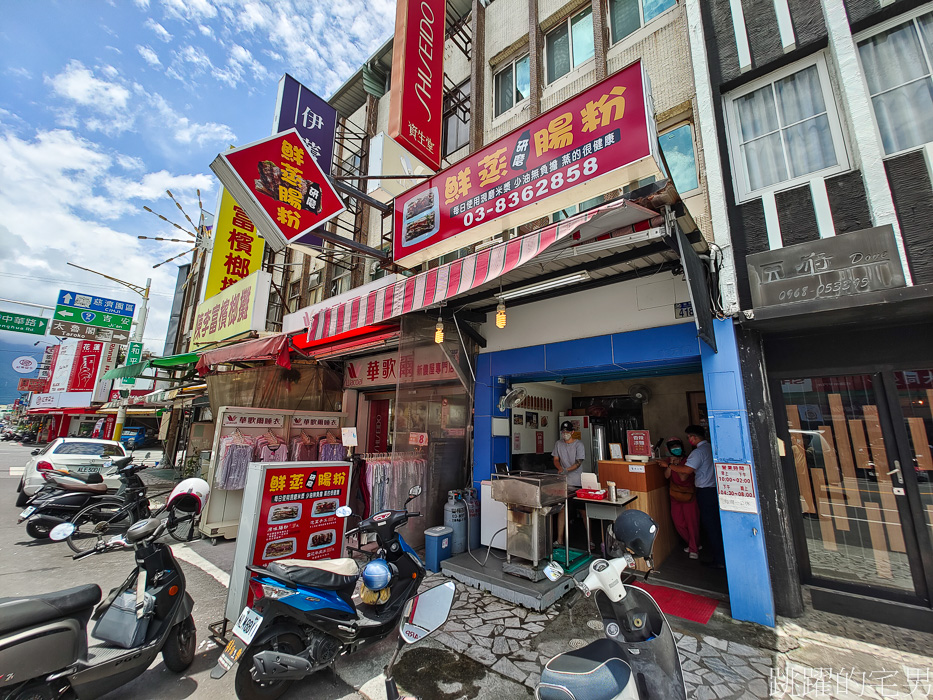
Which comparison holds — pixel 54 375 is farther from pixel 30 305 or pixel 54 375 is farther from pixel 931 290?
pixel 931 290

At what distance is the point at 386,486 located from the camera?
261 inches

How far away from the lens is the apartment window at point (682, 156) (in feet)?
18.9

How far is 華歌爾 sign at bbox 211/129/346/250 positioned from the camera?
587 cm

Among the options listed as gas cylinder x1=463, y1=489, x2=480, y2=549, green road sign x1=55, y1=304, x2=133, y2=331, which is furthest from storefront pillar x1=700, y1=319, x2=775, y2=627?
green road sign x1=55, y1=304, x2=133, y2=331

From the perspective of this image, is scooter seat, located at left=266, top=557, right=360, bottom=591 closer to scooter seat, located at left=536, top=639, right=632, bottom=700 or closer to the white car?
scooter seat, located at left=536, top=639, right=632, bottom=700

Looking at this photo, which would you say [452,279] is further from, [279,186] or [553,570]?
[279,186]

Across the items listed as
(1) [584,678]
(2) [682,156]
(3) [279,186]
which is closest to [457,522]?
(1) [584,678]

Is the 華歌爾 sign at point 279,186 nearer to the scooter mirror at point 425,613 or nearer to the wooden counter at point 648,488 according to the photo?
the scooter mirror at point 425,613

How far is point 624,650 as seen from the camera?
2234 mm

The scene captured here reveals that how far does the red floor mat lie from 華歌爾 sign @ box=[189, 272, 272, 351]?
9.08 m

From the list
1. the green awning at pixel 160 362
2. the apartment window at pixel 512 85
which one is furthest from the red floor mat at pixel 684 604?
the green awning at pixel 160 362

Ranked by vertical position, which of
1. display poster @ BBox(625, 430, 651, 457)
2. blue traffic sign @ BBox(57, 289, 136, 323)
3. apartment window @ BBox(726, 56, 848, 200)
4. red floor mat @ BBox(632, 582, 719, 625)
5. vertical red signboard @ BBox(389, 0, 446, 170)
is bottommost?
red floor mat @ BBox(632, 582, 719, 625)

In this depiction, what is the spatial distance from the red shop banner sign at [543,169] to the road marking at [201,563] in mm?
5338

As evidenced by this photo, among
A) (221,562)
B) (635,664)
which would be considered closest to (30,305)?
(221,562)
